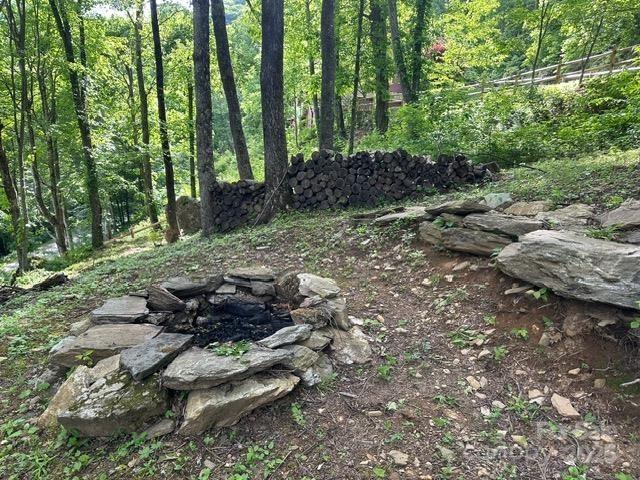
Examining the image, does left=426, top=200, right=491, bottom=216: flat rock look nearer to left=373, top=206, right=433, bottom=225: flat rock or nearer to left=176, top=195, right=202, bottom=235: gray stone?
left=373, top=206, right=433, bottom=225: flat rock

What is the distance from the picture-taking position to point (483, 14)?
16.9 m

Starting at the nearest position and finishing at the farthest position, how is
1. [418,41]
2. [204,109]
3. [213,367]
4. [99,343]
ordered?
1. [213,367]
2. [99,343]
3. [204,109]
4. [418,41]

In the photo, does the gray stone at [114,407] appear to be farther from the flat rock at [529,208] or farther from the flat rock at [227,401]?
the flat rock at [529,208]

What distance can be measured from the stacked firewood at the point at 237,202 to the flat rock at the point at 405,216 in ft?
12.0

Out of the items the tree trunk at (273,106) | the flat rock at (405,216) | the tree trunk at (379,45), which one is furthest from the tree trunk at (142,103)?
the flat rock at (405,216)

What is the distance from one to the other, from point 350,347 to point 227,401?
1212 mm

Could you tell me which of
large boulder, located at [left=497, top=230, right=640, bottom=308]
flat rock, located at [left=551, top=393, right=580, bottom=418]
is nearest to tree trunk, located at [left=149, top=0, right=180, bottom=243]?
large boulder, located at [left=497, top=230, right=640, bottom=308]

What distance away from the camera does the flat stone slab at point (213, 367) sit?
2693mm

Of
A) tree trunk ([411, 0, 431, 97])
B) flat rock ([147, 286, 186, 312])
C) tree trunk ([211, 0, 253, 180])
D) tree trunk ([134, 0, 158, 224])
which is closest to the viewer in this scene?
flat rock ([147, 286, 186, 312])

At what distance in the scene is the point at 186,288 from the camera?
4211 mm

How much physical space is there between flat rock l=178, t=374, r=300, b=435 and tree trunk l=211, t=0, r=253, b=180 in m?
8.26

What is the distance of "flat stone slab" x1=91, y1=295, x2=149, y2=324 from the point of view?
376 cm

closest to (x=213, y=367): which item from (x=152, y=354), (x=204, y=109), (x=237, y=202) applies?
(x=152, y=354)

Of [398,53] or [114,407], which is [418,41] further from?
[114,407]
